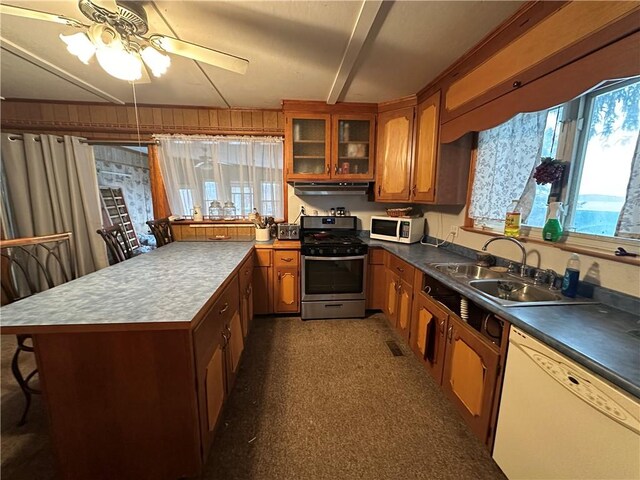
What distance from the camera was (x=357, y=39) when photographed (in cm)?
157

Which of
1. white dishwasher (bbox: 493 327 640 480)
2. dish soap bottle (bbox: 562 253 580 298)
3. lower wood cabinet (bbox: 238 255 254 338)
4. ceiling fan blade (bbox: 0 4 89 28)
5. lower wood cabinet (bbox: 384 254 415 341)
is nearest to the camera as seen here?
white dishwasher (bbox: 493 327 640 480)

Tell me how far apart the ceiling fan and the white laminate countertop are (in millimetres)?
1133

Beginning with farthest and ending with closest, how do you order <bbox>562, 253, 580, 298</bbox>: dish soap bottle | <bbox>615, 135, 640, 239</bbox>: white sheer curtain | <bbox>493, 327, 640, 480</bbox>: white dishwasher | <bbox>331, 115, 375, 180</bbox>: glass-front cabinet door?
<bbox>331, 115, 375, 180</bbox>: glass-front cabinet door, <bbox>562, 253, 580, 298</bbox>: dish soap bottle, <bbox>615, 135, 640, 239</bbox>: white sheer curtain, <bbox>493, 327, 640, 480</bbox>: white dishwasher

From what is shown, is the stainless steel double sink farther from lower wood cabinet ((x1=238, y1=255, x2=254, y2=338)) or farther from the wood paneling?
the wood paneling

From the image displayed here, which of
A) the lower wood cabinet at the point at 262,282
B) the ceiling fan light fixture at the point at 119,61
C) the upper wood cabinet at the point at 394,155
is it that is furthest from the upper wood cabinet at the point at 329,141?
the ceiling fan light fixture at the point at 119,61

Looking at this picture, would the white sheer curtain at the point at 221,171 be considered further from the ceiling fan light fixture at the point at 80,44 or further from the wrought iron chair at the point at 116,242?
the ceiling fan light fixture at the point at 80,44

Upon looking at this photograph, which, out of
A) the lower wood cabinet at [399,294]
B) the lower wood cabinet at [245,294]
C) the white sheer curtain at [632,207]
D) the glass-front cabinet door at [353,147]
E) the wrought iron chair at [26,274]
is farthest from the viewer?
the glass-front cabinet door at [353,147]

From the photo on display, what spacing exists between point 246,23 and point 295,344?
2.40 m

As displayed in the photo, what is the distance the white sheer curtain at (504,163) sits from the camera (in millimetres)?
1729

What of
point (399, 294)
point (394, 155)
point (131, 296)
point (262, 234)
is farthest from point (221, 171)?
point (399, 294)

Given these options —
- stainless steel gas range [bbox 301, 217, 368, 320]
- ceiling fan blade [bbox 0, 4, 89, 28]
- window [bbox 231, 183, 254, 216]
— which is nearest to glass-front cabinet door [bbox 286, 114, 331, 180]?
window [bbox 231, 183, 254, 216]

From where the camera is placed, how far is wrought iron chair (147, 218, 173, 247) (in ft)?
8.87

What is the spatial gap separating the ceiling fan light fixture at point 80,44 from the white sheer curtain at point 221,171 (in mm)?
1710

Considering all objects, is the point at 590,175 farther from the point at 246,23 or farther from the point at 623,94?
the point at 246,23
